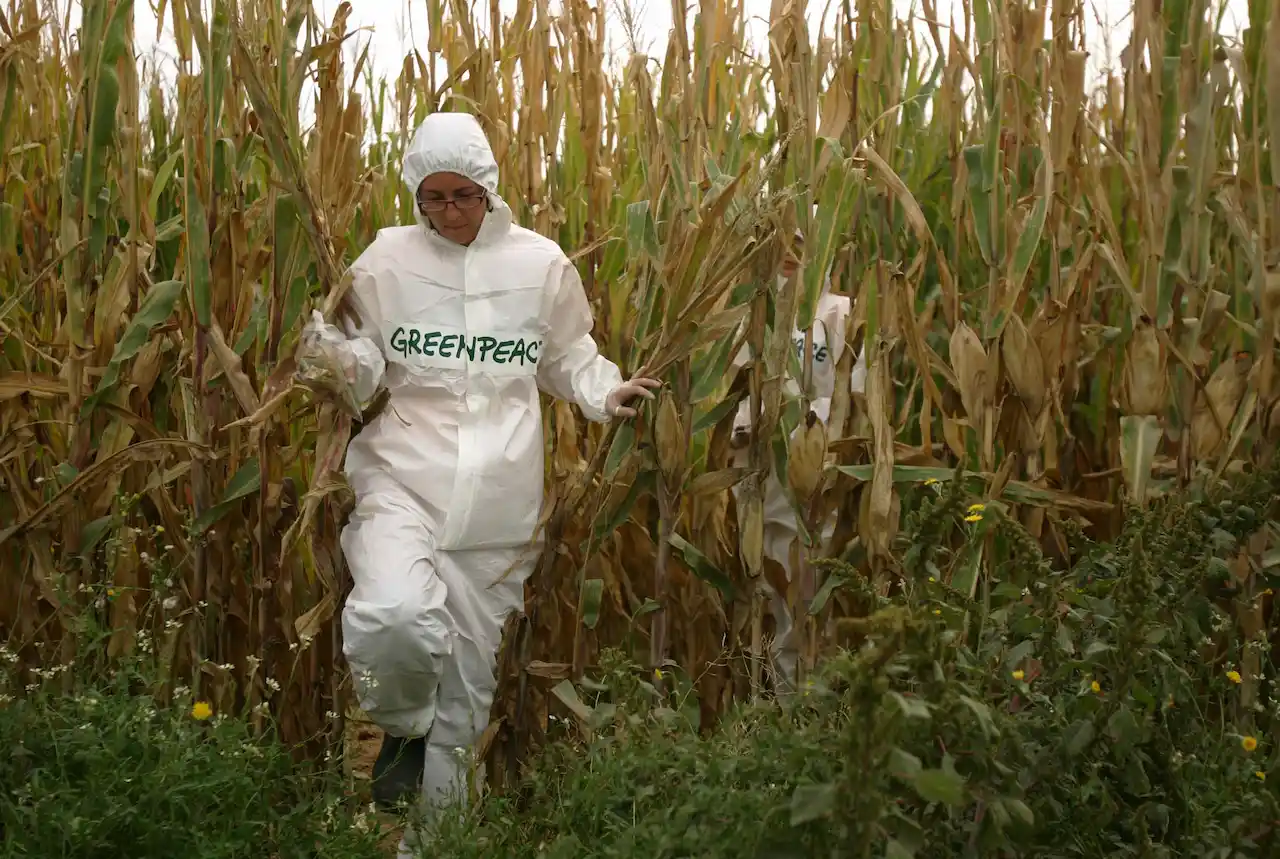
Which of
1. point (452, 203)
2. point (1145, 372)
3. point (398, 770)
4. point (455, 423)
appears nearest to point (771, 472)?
point (455, 423)

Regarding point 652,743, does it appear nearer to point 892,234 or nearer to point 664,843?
point 664,843

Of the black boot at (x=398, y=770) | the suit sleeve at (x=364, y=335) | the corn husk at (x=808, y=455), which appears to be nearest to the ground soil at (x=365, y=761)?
the black boot at (x=398, y=770)

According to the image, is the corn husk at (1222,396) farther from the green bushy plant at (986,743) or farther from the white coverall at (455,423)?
the white coverall at (455,423)

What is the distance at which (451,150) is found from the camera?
321 centimetres

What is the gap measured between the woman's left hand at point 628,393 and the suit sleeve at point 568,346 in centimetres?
15

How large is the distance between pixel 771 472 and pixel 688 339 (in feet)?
1.75

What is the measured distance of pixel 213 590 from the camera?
3584 mm

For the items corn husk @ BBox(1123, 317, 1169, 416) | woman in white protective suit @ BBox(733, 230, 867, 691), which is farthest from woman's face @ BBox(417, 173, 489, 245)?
corn husk @ BBox(1123, 317, 1169, 416)

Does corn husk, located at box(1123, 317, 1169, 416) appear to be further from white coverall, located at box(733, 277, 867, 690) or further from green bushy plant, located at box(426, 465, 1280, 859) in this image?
white coverall, located at box(733, 277, 867, 690)

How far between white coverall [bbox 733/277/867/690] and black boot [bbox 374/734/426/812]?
2.78ft

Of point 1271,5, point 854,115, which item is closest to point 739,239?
point 854,115

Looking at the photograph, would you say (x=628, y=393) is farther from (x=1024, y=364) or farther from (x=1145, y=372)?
(x=1145, y=372)

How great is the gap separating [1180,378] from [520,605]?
1.55 metres

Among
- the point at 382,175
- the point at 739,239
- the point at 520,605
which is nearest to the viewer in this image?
the point at 739,239
